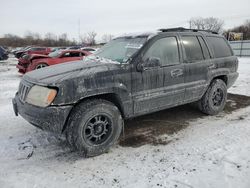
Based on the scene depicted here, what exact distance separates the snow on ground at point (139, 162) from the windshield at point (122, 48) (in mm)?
1537

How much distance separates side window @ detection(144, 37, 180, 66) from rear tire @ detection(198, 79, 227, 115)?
48.9 inches

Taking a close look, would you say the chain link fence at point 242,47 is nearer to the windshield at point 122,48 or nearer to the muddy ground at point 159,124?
the muddy ground at point 159,124

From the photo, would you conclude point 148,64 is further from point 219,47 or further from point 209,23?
point 209,23

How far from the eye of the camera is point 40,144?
3805mm

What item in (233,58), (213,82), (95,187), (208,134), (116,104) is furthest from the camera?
(233,58)

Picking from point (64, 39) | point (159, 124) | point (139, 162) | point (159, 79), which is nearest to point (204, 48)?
point (159, 79)

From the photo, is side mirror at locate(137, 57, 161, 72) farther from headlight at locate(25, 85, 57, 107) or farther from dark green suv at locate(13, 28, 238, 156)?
headlight at locate(25, 85, 57, 107)

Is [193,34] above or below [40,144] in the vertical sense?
above

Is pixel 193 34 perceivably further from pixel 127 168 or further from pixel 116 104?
pixel 127 168

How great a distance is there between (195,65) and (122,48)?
1.45m

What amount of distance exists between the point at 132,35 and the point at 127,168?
8.29 feet

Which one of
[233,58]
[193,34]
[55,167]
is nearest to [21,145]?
[55,167]

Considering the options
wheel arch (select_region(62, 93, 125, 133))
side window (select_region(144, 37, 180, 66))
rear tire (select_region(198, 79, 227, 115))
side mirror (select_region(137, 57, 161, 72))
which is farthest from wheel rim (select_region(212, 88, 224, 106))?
wheel arch (select_region(62, 93, 125, 133))

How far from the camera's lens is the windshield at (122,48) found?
391cm
